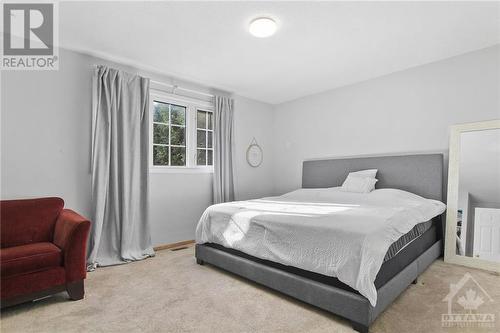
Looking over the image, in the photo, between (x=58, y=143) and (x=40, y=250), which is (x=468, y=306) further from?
(x=58, y=143)

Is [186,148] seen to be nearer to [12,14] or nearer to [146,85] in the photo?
[146,85]

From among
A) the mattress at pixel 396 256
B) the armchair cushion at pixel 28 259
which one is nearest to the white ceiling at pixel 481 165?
the mattress at pixel 396 256

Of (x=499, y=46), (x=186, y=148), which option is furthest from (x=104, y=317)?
(x=499, y=46)

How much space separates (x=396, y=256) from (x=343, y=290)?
21.4 inches

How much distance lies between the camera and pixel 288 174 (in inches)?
199

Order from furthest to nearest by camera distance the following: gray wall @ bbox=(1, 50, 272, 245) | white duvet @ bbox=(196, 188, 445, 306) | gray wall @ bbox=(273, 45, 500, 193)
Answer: gray wall @ bbox=(273, 45, 500, 193) < gray wall @ bbox=(1, 50, 272, 245) < white duvet @ bbox=(196, 188, 445, 306)

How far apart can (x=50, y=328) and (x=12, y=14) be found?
8.80 feet

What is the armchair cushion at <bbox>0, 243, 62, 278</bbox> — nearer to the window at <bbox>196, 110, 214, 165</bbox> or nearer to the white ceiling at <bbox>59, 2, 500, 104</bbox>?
the white ceiling at <bbox>59, 2, 500, 104</bbox>

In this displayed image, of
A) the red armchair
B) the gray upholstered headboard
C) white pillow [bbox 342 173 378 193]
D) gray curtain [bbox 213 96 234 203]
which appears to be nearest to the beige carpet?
the red armchair

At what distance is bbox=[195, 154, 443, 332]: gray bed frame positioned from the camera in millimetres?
1695

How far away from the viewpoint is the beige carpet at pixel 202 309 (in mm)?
1739

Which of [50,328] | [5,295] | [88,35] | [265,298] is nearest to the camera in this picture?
[50,328]

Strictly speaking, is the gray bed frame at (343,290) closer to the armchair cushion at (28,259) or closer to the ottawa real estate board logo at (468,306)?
the ottawa real estate board logo at (468,306)

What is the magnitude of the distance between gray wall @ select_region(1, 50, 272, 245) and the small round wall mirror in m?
1.49
